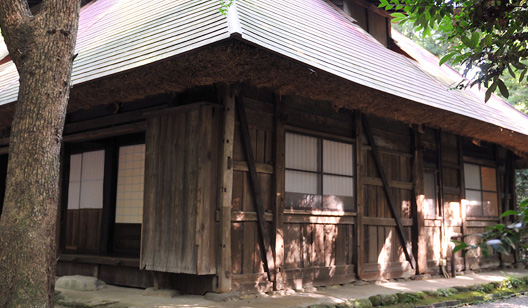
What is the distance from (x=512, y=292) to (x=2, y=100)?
8681 millimetres

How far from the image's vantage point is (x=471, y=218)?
10500mm

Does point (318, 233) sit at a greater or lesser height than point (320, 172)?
lesser

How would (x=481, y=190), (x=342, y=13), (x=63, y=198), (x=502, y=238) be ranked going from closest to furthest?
(x=502, y=238)
(x=63, y=198)
(x=342, y=13)
(x=481, y=190)

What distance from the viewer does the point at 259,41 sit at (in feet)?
16.6

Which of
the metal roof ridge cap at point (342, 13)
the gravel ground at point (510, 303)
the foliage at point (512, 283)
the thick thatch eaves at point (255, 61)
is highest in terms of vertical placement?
the metal roof ridge cap at point (342, 13)

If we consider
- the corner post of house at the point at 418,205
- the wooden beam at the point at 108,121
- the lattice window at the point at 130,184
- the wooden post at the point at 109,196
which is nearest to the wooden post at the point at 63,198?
the wooden beam at the point at 108,121

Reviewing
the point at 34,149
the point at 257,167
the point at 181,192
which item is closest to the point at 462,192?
the point at 257,167

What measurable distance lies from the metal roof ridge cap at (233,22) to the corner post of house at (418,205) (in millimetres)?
4713

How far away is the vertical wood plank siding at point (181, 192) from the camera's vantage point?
599 centimetres

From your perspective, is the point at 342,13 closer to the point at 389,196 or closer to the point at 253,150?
the point at 389,196

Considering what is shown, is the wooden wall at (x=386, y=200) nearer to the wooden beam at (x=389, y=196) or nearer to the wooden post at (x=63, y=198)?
the wooden beam at (x=389, y=196)

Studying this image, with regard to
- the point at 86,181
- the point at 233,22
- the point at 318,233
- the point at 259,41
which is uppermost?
the point at 233,22

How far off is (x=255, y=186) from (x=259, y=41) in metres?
2.06

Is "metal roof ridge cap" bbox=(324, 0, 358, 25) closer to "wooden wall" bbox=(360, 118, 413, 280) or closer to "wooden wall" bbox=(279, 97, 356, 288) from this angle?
"wooden wall" bbox=(360, 118, 413, 280)
